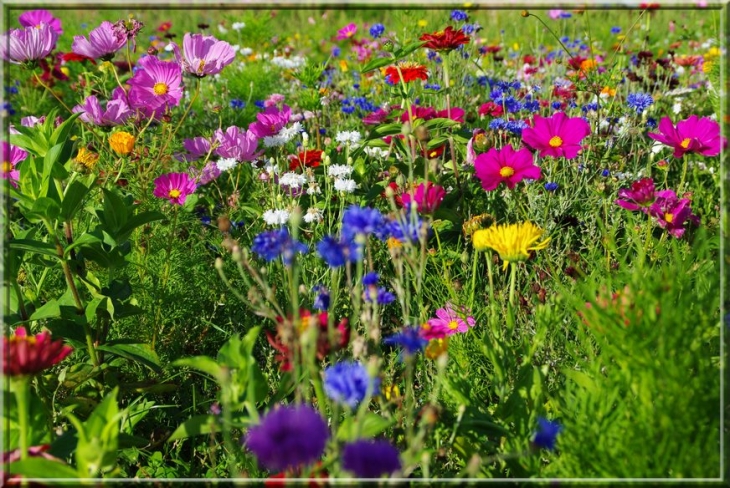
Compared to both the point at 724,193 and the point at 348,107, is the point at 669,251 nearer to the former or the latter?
the point at 724,193

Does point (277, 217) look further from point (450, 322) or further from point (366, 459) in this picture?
point (366, 459)

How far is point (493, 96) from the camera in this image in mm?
2555

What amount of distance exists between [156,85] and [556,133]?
1033mm

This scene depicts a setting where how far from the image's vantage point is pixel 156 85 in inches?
70.9

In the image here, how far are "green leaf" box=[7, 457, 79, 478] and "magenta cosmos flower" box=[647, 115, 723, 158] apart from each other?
151cm

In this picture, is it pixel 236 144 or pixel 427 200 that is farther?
pixel 236 144

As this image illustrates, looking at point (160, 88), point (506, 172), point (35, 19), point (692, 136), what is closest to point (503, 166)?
point (506, 172)

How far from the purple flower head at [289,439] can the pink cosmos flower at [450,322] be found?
28.7 inches

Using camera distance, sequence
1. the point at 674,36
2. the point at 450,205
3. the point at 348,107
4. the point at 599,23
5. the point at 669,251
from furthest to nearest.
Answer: the point at 599,23, the point at 674,36, the point at 348,107, the point at 450,205, the point at 669,251

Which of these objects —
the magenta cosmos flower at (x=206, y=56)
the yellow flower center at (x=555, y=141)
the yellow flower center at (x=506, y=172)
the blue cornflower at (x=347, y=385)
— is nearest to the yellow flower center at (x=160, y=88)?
the magenta cosmos flower at (x=206, y=56)

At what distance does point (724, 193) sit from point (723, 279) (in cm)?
18

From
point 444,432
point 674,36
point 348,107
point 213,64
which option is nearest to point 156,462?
point 444,432

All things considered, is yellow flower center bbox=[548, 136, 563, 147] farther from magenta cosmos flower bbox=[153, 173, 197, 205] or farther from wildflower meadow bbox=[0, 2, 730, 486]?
magenta cosmos flower bbox=[153, 173, 197, 205]

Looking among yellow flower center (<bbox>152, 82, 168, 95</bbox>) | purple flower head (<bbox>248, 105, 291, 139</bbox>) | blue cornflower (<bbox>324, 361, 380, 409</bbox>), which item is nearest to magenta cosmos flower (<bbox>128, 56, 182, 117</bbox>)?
yellow flower center (<bbox>152, 82, 168, 95</bbox>)
